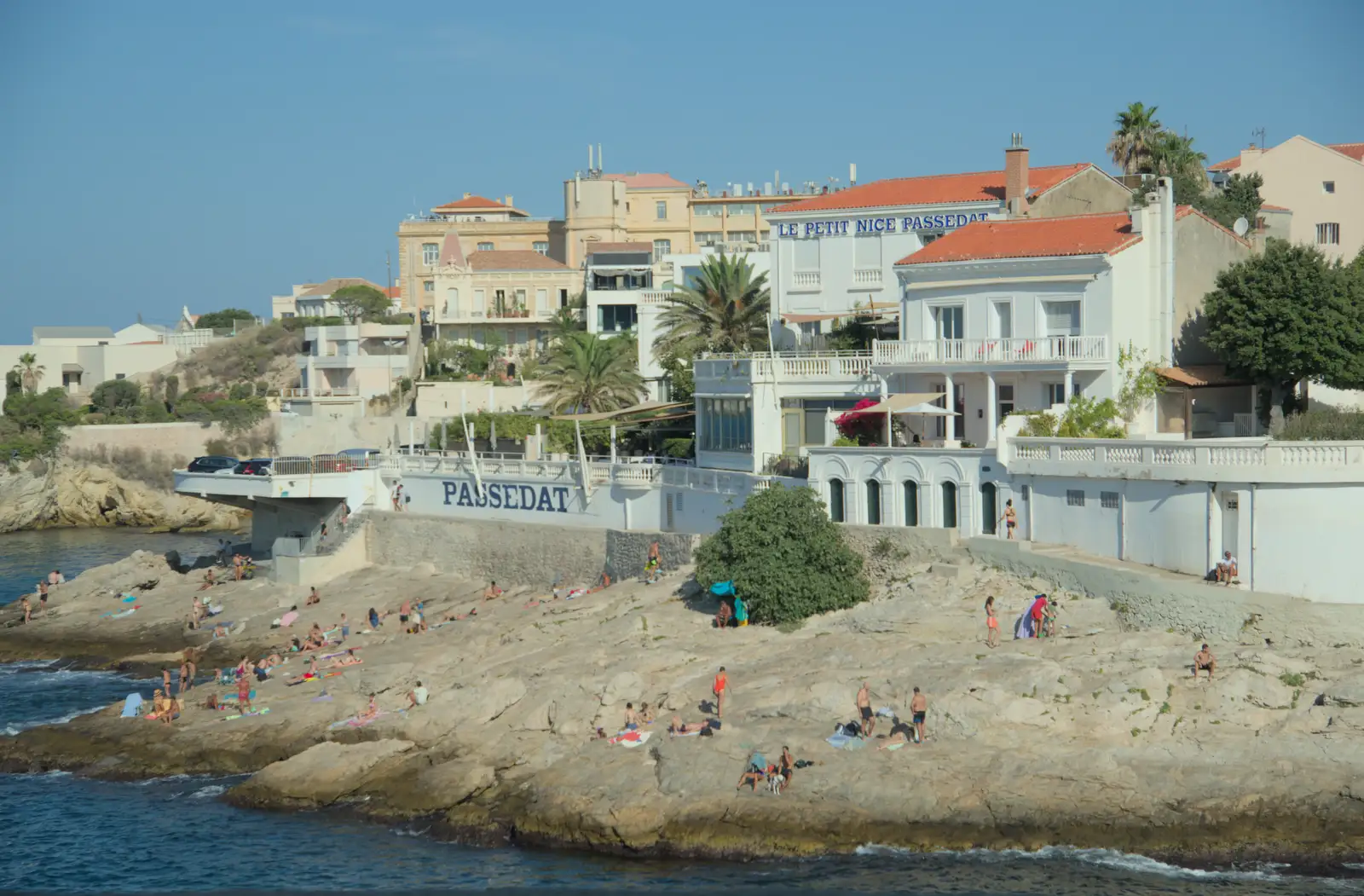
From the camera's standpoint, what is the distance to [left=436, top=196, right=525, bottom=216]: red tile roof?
11881cm

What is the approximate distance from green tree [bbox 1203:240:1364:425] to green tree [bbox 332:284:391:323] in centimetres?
7544

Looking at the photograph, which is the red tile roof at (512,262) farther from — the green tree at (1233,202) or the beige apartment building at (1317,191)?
the green tree at (1233,202)

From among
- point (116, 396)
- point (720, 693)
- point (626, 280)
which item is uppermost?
point (626, 280)

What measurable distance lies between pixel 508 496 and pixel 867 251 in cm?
1495

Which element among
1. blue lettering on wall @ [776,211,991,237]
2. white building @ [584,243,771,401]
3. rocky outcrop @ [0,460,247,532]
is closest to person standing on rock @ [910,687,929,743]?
blue lettering on wall @ [776,211,991,237]

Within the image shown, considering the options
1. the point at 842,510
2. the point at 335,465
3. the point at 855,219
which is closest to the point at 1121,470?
the point at 842,510

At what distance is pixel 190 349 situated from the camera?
370ft

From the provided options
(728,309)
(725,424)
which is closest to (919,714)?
(725,424)

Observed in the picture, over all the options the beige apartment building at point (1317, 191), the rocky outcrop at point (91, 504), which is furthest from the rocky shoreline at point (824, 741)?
the rocky outcrop at point (91, 504)

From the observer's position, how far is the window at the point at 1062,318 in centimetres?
4247

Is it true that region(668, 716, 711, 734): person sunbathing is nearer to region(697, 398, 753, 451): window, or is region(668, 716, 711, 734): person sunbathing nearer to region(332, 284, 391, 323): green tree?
region(697, 398, 753, 451): window

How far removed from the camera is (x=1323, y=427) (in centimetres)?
3859

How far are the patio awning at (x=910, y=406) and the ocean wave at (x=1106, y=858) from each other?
1538 cm

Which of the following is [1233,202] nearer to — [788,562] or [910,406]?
[910,406]
